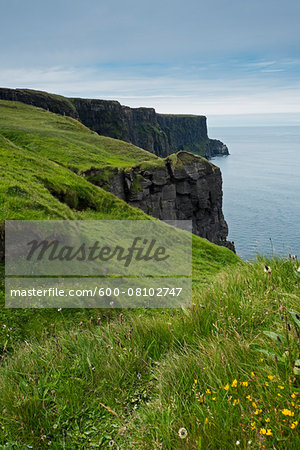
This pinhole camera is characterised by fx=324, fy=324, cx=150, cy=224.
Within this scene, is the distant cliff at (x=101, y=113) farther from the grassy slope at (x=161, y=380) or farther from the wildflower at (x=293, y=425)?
the wildflower at (x=293, y=425)

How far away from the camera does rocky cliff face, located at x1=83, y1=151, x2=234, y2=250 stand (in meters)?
47.4

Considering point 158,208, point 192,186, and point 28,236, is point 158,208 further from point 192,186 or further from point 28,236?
point 28,236

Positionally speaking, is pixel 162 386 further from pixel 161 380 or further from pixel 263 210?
pixel 263 210

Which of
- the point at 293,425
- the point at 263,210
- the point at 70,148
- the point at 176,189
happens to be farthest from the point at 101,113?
the point at 293,425

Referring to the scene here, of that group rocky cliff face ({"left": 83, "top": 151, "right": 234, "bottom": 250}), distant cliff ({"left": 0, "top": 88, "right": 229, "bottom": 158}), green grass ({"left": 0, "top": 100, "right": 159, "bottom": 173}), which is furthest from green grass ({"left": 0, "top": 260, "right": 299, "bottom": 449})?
distant cliff ({"left": 0, "top": 88, "right": 229, "bottom": 158})

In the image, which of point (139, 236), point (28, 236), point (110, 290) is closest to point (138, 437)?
point (110, 290)

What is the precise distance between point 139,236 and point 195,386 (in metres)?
16.5

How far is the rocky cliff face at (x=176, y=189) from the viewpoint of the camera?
4736 centimetres

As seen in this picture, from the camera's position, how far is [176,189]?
213ft

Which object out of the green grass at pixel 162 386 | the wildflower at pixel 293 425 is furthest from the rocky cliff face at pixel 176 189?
the wildflower at pixel 293 425

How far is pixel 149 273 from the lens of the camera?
13.5m

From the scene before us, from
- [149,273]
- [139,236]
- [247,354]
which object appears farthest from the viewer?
[139,236]

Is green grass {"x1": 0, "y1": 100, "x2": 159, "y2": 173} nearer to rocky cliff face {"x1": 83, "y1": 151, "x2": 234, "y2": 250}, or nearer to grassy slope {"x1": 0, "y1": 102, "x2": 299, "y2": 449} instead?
rocky cliff face {"x1": 83, "y1": 151, "x2": 234, "y2": 250}

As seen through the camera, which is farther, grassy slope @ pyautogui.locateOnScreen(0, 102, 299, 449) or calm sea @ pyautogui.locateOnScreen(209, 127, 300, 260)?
calm sea @ pyautogui.locateOnScreen(209, 127, 300, 260)
